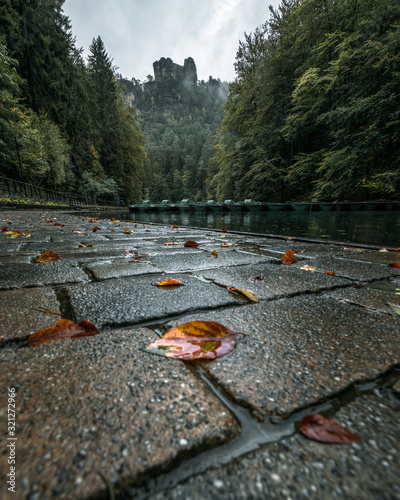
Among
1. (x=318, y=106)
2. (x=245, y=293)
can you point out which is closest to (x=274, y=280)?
(x=245, y=293)

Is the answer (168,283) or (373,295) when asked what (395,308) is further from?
(168,283)

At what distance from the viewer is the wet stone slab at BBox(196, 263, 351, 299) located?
128cm

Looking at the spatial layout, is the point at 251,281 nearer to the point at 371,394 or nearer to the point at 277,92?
the point at 371,394

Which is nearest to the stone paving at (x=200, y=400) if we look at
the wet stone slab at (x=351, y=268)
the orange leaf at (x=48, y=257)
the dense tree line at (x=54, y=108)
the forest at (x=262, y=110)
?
the wet stone slab at (x=351, y=268)

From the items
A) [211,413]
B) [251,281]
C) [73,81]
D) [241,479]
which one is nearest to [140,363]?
[211,413]

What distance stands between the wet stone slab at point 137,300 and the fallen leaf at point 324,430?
0.60 metres

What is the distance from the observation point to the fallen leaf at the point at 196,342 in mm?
698

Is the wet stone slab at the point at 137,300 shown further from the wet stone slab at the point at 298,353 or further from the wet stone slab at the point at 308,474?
the wet stone slab at the point at 308,474

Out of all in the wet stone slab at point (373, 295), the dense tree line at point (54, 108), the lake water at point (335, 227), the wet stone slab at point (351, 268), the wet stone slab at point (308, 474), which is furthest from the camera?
the dense tree line at point (54, 108)

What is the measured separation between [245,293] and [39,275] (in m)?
1.24

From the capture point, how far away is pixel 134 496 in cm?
34

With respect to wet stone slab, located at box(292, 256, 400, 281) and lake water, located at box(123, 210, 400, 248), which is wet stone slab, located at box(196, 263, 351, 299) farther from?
lake water, located at box(123, 210, 400, 248)

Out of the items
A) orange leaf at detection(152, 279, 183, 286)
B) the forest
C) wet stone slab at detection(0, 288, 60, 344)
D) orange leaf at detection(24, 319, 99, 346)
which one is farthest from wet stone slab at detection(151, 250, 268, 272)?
the forest

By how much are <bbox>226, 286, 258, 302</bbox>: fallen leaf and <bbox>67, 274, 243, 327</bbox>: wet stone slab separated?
0.05 metres
